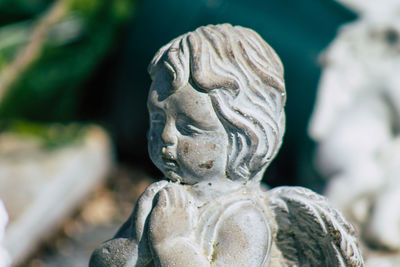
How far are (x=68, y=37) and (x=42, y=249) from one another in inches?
83.3

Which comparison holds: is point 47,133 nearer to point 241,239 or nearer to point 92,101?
point 92,101

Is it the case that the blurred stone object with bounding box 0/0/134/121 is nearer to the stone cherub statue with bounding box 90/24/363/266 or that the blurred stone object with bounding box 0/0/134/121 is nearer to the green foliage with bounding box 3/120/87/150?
the green foliage with bounding box 3/120/87/150

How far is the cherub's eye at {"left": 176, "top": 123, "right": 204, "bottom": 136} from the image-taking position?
2.15m

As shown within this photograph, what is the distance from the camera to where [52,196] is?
5.05 m

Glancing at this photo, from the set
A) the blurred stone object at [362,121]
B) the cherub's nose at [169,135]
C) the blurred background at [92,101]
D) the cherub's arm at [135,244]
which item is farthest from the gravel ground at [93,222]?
the cherub's nose at [169,135]

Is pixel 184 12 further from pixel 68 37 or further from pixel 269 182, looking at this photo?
pixel 269 182

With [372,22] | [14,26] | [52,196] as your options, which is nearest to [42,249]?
[52,196]

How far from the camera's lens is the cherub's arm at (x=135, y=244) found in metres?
2.16

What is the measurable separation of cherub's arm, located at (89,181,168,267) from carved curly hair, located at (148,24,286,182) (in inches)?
12.1

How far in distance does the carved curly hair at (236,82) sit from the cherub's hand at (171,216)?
20 centimetres

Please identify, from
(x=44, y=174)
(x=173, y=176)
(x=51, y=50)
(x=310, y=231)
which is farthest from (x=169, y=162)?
(x=51, y=50)

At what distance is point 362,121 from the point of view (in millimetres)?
4508

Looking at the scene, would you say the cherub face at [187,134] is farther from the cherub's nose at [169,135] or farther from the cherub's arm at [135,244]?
the cherub's arm at [135,244]

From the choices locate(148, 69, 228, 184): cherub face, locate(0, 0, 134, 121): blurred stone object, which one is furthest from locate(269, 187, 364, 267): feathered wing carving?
locate(0, 0, 134, 121): blurred stone object
